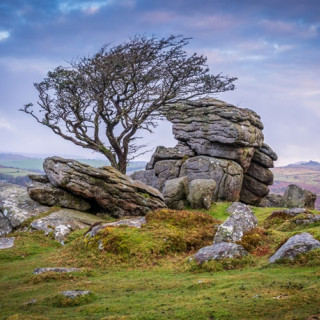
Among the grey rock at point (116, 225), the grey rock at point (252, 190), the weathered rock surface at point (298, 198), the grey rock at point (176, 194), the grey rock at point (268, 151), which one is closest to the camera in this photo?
the grey rock at point (116, 225)

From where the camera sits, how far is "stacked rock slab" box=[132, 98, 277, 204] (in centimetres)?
4775

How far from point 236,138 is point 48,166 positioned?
24.9 metres

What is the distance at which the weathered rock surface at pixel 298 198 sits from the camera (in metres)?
45.1

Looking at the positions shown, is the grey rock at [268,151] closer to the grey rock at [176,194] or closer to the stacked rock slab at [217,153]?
the stacked rock slab at [217,153]

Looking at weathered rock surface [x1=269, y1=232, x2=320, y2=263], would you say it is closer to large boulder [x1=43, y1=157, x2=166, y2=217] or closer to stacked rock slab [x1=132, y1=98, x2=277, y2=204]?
large boulder [x1=43, y1=157, x2=166, y2=217]

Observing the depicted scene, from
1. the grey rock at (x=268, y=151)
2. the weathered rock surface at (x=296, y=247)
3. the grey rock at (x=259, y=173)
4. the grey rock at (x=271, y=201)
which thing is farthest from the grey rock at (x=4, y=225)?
the grey rock at (x=268, y=151)

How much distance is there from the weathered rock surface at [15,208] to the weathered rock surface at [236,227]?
A: 16.6m

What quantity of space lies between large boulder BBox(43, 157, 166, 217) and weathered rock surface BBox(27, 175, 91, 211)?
473 millimetres

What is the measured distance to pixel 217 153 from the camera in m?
49.4

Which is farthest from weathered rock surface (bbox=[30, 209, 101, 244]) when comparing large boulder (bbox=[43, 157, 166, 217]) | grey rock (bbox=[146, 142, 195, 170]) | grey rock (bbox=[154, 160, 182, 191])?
grey rock (bbox=[146, 142, 195, 170])

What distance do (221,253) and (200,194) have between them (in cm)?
2286

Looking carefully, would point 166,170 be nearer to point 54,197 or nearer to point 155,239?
point 54,197

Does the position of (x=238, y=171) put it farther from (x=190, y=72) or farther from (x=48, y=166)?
(x=48, y=166)

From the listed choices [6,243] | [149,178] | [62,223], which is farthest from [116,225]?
[149,178]
